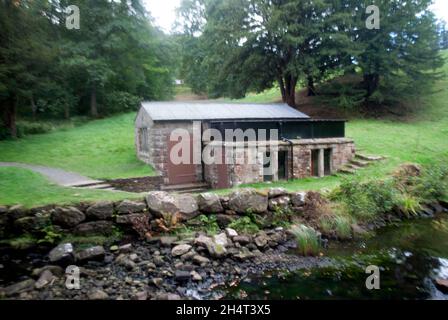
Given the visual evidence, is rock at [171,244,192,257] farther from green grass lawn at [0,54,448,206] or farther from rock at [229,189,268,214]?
green grass lawn at [0,54,448,206]

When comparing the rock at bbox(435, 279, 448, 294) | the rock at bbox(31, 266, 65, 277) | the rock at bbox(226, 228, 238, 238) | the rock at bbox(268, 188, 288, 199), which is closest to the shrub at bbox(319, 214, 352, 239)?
the rock at bbox(268, 188, 288, 199)

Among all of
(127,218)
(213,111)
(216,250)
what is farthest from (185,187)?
(216,250)

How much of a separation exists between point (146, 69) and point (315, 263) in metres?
29.0

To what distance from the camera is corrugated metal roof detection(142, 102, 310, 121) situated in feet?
52.2

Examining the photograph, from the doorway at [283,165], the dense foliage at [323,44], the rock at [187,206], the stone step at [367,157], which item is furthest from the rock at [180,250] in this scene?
the dense foliage at [323,44]

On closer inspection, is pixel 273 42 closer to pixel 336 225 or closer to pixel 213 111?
pixel 213 111

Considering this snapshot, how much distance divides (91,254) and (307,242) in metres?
6.53

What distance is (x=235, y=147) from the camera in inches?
537

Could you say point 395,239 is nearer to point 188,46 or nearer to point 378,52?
point 378,52

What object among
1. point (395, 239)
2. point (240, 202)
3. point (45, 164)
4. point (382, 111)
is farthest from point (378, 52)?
point (45, 164)

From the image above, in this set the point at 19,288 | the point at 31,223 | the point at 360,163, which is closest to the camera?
the point at 19,288

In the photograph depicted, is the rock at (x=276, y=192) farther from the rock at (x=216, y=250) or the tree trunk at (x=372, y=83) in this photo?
the tree trunk at (x=372, y=83)

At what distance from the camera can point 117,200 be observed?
1041 cm

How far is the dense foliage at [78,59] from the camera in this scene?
1806 centimetres
